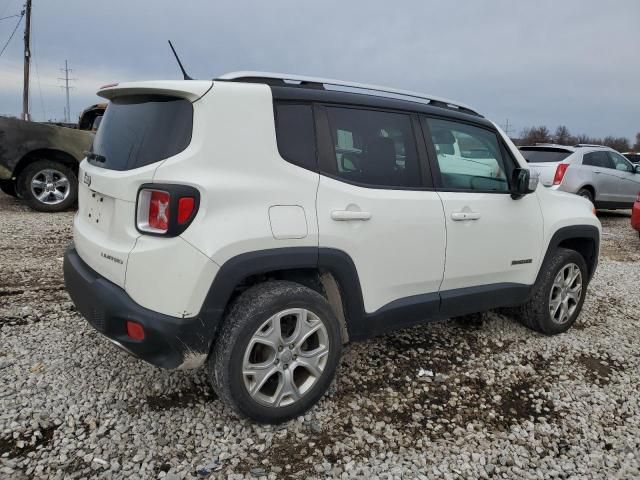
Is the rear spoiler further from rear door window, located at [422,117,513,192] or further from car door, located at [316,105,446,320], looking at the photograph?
rear door window, located at [422,117,513,192]

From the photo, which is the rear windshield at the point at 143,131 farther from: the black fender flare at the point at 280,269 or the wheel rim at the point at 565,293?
the wheel rim at the point at 565,293

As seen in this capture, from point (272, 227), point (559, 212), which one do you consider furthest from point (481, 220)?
point (272, 227)

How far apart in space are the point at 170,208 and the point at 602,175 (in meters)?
10.9

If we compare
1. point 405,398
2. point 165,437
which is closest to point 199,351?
point 165,437

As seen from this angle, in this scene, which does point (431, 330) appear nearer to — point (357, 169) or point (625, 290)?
point (357, 169)

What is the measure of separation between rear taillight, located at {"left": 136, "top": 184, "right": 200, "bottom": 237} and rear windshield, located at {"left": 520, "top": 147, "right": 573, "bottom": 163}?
9.53 meters

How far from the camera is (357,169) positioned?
277 centimetres

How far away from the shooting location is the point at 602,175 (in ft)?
34.8

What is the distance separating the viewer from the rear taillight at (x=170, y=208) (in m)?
2.19

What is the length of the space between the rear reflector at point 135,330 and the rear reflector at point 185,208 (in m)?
0.52

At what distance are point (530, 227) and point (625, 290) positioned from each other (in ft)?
9.52

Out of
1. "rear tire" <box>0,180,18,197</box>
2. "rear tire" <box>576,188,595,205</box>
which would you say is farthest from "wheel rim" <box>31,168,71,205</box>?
"rear tire" <box>576,188,595,205</box>

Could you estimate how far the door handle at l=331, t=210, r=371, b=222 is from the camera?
8.46 ft

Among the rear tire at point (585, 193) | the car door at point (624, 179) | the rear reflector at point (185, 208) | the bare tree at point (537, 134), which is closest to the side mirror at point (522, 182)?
the rear reflector at point (185, 208)
